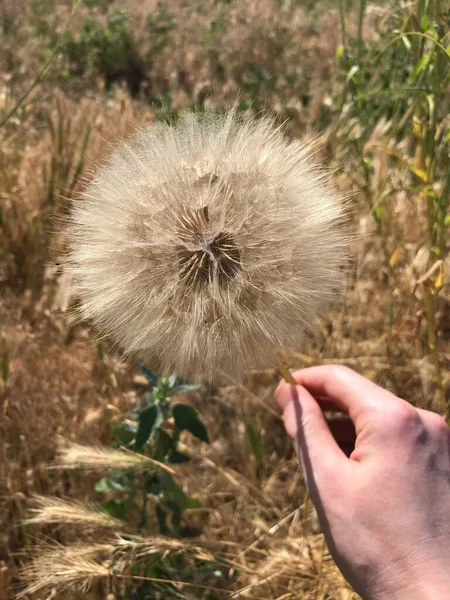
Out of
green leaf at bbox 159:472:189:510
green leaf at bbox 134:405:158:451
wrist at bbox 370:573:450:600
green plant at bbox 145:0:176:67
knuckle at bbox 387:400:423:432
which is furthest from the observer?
green plant at bbox 145:0:176:67

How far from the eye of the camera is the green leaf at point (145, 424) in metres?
1.49

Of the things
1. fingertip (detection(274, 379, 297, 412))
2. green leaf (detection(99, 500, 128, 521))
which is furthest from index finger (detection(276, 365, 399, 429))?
green leaf (detection(99, 500, 128, 521))

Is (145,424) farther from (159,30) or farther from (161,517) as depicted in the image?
(159,30)

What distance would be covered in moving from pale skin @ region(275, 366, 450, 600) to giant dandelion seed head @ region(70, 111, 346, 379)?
0.28 metres

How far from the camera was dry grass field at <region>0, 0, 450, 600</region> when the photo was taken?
1.58m

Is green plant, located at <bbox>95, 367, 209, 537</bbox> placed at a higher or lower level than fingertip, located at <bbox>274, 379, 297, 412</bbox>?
lower

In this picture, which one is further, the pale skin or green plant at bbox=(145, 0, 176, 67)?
green plant at bbox=(145, 0, 176, 67)

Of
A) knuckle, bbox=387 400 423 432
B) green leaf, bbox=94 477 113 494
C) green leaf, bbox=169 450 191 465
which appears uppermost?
knuckle, bbox=387 400 423 432

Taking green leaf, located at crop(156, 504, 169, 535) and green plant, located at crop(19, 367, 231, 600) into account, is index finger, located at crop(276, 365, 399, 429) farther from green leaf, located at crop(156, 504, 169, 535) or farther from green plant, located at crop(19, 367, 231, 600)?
green leaf, located at crop(156, 504, 169, 535)

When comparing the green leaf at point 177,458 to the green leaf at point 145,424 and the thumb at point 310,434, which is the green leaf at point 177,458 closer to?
the green leaf at point 145,424

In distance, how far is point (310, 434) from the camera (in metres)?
1.41

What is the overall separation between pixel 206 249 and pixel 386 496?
25.6 inches

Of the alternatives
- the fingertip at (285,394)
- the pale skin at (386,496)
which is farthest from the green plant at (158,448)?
the pale skin at (386,496)

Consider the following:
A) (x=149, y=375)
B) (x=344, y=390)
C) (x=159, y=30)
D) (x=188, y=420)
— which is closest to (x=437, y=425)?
(x=344, y=390)
